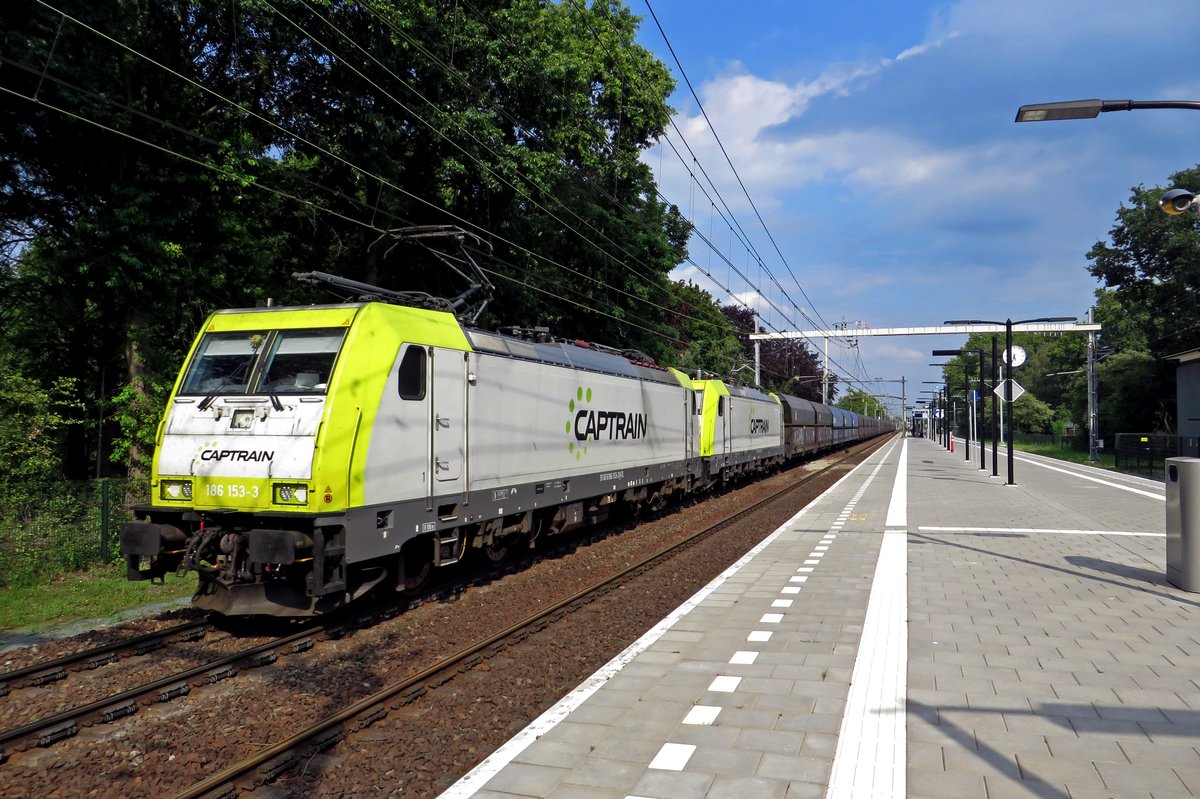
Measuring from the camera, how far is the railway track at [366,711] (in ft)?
15.3

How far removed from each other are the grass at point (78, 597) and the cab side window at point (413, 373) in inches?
166

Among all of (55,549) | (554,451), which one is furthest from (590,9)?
(55,549)

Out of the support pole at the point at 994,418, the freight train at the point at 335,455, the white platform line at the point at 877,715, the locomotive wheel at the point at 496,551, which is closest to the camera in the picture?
the white platform line at the point at 877,715

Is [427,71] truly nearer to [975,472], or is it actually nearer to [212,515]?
[212,515]

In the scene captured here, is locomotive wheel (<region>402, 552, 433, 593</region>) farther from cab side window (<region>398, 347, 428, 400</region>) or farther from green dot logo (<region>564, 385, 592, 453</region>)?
green dot logo (<region>564, 385, 592, 453</region>)

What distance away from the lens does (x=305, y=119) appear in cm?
1775

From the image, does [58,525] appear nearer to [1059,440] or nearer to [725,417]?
[725,417]

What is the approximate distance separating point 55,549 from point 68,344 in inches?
381

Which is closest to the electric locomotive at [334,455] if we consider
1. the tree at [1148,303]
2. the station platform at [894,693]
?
the station platform at [894,693]

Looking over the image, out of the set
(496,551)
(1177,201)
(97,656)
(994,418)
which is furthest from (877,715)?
(994,418)

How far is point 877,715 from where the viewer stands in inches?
204

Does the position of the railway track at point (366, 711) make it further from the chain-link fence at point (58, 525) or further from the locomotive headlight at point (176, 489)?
the chain-link fence at point (58, 525)

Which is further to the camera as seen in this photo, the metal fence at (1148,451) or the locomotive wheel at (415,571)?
the metal fence at (1148,451)

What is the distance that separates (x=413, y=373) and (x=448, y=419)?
0.84m
